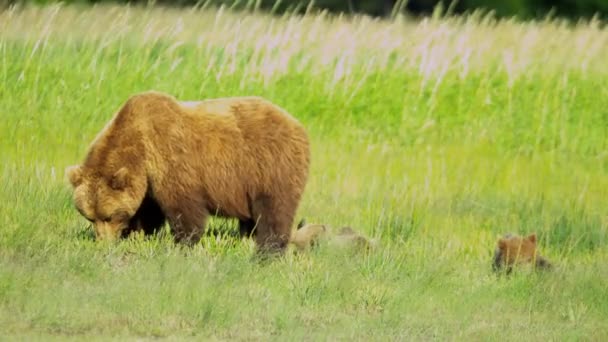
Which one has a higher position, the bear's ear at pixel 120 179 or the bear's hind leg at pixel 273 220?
the bear's ear at pixel 120 179

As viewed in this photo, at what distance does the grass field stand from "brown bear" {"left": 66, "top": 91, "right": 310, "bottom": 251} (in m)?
0.18

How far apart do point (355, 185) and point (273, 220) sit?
7.48ft

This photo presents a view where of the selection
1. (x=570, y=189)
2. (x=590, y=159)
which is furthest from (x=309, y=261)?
(x=590, y=159)

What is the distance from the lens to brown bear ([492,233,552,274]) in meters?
7.63

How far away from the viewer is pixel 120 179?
7.41m

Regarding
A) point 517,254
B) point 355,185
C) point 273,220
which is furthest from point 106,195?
point 355,185

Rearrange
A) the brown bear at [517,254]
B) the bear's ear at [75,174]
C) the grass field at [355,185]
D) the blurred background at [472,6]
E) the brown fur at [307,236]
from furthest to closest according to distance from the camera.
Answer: the blurred background at [472,6], the brown fur at [307,236], the brown bear at [517,254], the bear's ear at [75,174], the grass field at [355,185]

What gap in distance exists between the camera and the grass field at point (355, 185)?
21.4 feet

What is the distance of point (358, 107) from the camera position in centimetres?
1255

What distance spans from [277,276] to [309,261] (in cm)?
38

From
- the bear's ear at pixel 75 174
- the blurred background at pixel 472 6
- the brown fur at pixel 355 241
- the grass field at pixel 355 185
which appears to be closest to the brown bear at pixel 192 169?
the bear's ear at pixel 75 174

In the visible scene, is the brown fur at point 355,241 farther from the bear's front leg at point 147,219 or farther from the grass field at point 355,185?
the bear's front leg at point 147,219

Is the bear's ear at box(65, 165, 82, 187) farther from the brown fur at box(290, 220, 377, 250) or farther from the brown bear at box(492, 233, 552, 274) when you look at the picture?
the brown bear at box(492, 233, 552, 274)

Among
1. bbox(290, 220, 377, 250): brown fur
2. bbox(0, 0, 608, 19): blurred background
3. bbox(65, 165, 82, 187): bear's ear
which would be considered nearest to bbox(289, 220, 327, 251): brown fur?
bbox(290, 220, 377, 250): brown fur
